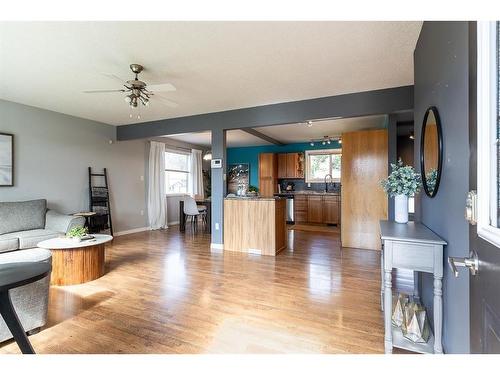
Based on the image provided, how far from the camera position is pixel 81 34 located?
2.10 metres

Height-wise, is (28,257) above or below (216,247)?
above

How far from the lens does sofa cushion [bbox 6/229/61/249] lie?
3275 mm

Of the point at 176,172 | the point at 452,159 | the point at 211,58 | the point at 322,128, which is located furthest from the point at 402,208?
the point at 176,172

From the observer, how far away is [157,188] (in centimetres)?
628

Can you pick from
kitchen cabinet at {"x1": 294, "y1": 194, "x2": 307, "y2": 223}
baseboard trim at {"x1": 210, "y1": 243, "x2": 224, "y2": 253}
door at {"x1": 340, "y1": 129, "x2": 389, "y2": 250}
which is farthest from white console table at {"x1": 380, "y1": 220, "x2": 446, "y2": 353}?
kitchen cabinet at {"x1": 294, "y1": 194, "x2": 307, "y2": 223}

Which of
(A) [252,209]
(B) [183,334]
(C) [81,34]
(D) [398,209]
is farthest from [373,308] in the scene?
(C) [81,34]

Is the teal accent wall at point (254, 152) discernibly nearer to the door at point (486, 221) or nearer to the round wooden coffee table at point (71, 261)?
the round wooden coffee table at point (71, 261)

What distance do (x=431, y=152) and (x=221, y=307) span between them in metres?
2.12

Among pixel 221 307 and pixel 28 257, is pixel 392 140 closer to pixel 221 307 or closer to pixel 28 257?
pixel 221 307

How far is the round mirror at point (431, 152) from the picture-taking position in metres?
1.54

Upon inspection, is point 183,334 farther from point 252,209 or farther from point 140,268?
point 252,209

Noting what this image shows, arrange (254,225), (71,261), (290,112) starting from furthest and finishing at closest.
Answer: (254,225)
(290,112)
(71,261)

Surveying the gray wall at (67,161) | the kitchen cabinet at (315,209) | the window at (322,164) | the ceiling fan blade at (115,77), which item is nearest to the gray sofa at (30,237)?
the gray wall at (67,161)
